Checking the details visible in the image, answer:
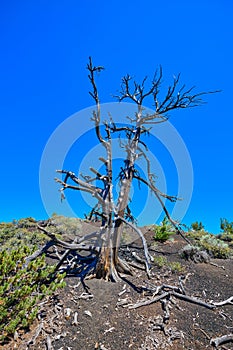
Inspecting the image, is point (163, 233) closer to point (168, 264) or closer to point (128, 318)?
point (168, 264)

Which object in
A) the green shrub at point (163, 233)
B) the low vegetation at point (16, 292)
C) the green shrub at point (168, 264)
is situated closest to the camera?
the low vegetation at point (16, 292)

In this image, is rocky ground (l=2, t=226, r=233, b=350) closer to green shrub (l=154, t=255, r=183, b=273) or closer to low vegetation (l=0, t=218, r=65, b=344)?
low vegetation (l=0, t=218, r=65, b=344)

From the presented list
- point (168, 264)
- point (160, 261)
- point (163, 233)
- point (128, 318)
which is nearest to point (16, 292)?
point (128, 318)

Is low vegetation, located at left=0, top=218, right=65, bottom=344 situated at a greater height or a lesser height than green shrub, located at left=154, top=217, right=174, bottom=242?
lesser

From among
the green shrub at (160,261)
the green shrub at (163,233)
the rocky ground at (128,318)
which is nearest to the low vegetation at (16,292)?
the rocky ground at (128,318)

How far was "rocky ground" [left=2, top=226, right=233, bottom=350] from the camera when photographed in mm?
5312

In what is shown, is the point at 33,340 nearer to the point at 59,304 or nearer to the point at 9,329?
the point at 9,329

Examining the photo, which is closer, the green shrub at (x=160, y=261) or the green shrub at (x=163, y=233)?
the green shrub at (x=160, y=261)

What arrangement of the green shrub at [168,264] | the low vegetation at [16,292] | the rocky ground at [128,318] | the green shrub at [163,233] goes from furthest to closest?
the green shrub at [163,233]
the green shrub at [168,264]
the rocky ground at [128,318]
the low vegetation at [16,292]

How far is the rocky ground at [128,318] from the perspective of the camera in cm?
531

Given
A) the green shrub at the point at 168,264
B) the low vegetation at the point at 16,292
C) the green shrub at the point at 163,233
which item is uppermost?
the green shrub at the point at 163,233

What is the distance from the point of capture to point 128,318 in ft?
19.6

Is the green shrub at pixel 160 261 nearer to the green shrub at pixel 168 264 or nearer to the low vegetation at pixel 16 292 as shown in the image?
the green shrub at pixel 168 264

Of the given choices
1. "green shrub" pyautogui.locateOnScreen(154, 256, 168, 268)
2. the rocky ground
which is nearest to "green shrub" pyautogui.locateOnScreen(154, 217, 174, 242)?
"green shrub" pyautogui.locateOnScreen(154, 256, 168, 268)
